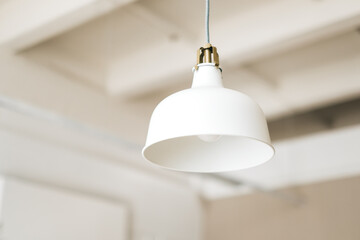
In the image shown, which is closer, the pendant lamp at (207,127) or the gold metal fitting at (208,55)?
the pendant lamp at (207,127)

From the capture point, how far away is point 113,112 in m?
5.52

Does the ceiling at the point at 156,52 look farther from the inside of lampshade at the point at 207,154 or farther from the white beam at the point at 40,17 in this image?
the inside of lampshade at the point at 207,154

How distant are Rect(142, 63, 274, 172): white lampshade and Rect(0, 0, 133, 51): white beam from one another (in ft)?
6.50

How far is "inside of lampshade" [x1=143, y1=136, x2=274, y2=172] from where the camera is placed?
6.56 feet

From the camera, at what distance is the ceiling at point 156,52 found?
4188 millimetres

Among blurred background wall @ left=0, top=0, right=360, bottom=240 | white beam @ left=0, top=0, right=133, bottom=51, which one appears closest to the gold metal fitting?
blurred background wall @ left=0, top=0, right=360, bottom=240

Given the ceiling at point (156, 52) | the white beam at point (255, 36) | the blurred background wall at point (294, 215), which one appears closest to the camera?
the white beam at point (255, 36)

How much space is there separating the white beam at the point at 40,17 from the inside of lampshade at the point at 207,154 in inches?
76.1

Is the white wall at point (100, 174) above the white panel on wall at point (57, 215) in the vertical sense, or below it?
above

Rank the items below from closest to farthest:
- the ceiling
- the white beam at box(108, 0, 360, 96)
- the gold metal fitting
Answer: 1. the gold metal fitting
2. the white beam at box(108, 0, 360, 96)
3. the ceiling

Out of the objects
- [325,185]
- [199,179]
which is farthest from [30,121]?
[325,185]

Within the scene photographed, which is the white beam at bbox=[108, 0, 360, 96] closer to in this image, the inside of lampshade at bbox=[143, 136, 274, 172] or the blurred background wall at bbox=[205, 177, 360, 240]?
the blurred background wall at bbox=[205, 177, 360, 240]

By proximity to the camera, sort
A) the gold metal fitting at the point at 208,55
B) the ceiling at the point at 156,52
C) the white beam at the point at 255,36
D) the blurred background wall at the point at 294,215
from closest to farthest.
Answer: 1. the gold metal fitting at the point at 208,55
2. the white beam at the point at 255,36
3. the ceiling at the point at 156,52
4. the blurred background wall at the point at 294,215

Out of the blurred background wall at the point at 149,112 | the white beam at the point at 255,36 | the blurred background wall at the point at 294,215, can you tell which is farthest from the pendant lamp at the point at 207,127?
the blurred background wall at the point at 294,215
